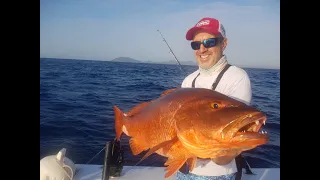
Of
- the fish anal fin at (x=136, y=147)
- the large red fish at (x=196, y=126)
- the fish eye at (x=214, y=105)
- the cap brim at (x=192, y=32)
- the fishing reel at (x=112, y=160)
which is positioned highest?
the cap brim at (x=192, y=32)

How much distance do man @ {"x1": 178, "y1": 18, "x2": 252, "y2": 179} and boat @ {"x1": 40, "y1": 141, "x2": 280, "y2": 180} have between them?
0.98 meters

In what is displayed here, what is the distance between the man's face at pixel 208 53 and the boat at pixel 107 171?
4.72 ft

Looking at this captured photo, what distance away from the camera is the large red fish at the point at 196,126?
4.64ft

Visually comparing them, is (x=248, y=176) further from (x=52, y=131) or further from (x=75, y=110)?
(x=75, y=110)

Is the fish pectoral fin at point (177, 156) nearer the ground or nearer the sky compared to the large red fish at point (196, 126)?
nearer the ground

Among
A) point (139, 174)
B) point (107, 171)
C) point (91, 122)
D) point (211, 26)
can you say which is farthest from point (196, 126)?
point (91, 122)

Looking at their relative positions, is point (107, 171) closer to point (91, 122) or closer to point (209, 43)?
A: point (209, 43)

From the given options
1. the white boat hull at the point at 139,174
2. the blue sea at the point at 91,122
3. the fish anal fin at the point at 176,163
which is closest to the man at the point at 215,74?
the fish anal fin at the point at 176,163

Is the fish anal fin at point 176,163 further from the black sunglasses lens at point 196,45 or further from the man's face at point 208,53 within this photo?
the black sunglasses lens at point 196,45

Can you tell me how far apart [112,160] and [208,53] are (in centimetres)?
166

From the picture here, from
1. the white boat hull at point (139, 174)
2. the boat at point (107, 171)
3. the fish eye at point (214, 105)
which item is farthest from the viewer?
the white boat hull at point (139, 174)

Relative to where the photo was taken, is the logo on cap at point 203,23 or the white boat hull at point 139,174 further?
the white boat hull at point 139,174

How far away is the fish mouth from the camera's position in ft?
4.56

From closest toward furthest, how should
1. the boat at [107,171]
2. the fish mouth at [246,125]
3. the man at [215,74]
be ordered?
the fish mouth at [246,125], the man at [215,74], the boat at [107,171]
